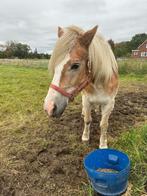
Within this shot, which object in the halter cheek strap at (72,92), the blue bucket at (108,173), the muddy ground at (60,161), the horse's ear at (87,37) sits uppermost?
the horse's ear at (87,37)

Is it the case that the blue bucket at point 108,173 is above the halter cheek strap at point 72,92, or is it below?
below

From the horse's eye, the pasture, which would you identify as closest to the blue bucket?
the pasture

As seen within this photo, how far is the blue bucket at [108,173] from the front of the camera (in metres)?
2.21

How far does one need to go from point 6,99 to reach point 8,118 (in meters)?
1.49

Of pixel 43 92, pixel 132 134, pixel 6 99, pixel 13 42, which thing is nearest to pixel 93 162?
pixel 132 134

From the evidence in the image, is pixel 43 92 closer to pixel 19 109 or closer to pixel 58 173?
pixel 19 109

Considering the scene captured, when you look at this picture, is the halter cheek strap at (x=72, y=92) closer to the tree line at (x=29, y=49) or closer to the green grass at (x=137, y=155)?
the green grass at (x=137, y=155)

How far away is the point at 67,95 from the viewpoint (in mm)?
2518

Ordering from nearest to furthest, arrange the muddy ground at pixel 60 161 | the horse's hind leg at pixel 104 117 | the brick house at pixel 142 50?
the muddy ground at pixel 60 161
the horse's hind leg at pixel 104 117
the brick house at pixel 142 50

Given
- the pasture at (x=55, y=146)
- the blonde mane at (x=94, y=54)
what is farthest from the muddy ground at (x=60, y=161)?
the blonde mane at (x=94, y=54)

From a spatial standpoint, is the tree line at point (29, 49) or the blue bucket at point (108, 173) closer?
the blue bucket at point (108, 173)

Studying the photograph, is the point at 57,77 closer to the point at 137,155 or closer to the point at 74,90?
the point at 74,90

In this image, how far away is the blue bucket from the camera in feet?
7.23

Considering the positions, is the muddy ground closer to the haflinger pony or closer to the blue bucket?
the blue bucket
